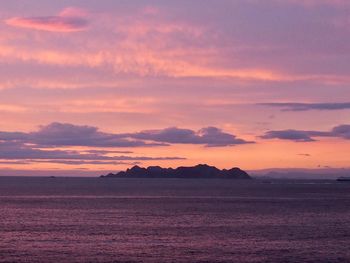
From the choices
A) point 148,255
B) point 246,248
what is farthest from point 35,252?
point 246,248

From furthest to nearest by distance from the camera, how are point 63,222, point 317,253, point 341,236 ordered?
point 63,222
point 341,236
point 317,253

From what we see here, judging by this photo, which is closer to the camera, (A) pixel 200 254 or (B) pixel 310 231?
(A) pixel 200 254

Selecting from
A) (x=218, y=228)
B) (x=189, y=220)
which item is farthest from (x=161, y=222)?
(x=218, y=228)

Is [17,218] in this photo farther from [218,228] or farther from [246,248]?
[246,248]

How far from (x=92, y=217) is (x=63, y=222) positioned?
34.3 ft

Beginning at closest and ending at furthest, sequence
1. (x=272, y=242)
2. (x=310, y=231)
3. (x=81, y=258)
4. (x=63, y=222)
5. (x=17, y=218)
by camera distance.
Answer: (x=81, y=258) < (x=272, y=242) < (x=310, y=231) < (x=63, y=222) < (x=17, y=218)

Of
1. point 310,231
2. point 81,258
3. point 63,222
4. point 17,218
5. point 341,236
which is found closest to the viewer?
point 81,258

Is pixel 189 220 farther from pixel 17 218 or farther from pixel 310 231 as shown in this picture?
pixel 17 218

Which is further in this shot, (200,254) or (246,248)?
(246,248)

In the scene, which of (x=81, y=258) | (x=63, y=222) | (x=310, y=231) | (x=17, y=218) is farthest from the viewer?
(x=17, y=218)

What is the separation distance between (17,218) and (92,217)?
13.3m

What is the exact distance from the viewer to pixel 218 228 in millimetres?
93500

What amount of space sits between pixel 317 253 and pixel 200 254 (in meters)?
13.3

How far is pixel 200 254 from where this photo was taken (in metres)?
66.8
